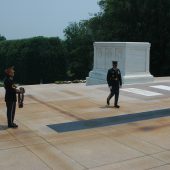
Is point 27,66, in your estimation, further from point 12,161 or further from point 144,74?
point 12,161

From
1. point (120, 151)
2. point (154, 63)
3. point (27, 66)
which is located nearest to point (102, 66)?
point (120, 151)

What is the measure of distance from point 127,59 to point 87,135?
29.7ft

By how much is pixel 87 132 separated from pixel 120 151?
1466 mm

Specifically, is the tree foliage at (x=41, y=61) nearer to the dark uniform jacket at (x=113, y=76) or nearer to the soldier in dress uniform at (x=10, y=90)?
the dark uniform jacket at (x=113, y=76)

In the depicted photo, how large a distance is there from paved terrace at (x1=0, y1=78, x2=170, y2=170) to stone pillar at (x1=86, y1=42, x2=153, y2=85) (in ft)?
12.5

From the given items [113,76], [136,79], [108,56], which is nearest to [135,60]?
[136,79]

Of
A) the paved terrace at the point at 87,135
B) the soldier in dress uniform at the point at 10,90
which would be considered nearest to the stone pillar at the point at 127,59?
the paved terrace at the point at 87,135

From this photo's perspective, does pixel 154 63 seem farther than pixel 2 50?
No

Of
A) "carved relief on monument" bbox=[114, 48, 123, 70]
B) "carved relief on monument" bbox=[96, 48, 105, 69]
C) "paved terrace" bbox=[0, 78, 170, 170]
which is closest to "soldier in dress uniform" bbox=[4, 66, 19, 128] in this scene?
"paved terrace" bbox=[0, 78, 170, 170]

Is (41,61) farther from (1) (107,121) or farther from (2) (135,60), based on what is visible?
(1) (107,121)

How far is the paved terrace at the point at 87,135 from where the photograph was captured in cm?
646

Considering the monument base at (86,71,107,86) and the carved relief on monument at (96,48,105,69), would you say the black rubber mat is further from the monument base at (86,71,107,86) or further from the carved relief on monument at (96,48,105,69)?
the carved relief on monument at (96,48,105,69)

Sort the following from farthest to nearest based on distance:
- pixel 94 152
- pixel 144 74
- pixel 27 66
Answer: pixel 27 66 < pixel 144 74 < pixel 94 152

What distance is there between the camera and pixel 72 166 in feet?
20.6
